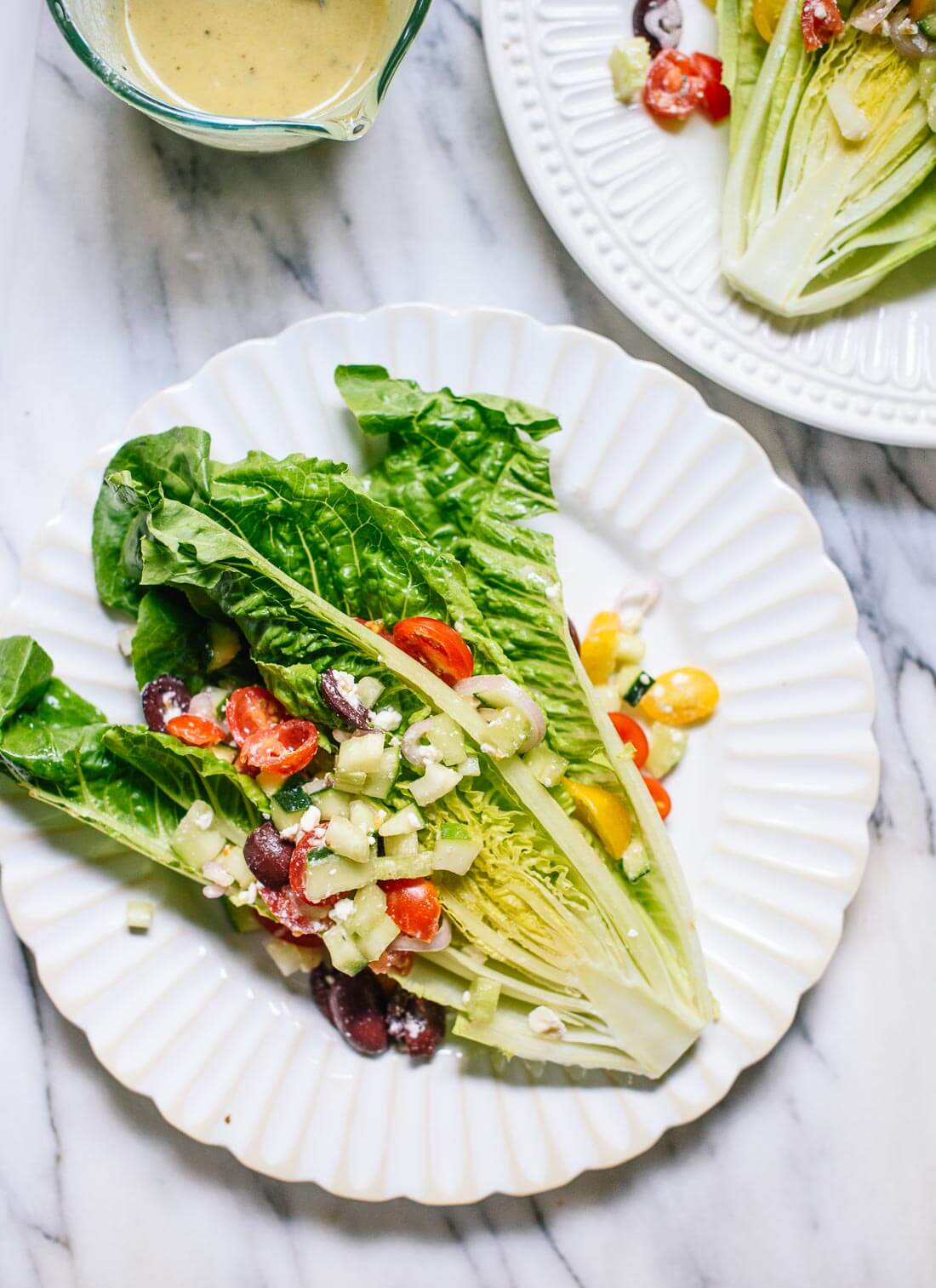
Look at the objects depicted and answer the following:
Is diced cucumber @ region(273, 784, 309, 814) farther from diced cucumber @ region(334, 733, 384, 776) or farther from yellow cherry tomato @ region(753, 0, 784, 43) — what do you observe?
yellow cherry tomato @ region(753, 0, 784, 43)

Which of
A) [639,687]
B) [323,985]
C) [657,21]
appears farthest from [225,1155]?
[657,21]

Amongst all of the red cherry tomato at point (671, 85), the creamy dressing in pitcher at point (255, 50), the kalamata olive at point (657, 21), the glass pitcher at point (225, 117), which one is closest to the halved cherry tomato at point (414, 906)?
the glass pitcher at point (225, 117)

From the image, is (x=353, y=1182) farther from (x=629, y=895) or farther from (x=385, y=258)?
(x=385, y=258)

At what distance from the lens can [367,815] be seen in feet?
6.68

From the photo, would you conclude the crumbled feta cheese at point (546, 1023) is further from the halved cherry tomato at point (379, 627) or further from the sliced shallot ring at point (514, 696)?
the halved cherry tomato at point (379, 627)

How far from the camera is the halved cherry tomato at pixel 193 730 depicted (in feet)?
6.99

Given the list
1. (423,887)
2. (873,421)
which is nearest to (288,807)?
(423,887)

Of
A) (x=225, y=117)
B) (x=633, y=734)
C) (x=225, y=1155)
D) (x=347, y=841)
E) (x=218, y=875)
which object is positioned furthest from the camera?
(x=225, y=1155)

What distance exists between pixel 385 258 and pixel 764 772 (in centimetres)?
142

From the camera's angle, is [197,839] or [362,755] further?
[197,839]

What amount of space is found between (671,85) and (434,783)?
5.15 feet

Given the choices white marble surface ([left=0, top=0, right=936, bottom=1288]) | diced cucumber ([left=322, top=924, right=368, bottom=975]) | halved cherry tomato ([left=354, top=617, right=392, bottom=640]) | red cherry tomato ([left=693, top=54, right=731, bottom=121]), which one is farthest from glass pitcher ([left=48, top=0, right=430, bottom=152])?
diced cucumber ([left=322, top=924, right=368, bottom=975])

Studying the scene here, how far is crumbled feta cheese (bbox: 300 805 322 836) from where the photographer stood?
6.60ft

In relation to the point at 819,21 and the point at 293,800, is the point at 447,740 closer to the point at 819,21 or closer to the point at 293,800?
the point at 293,800
